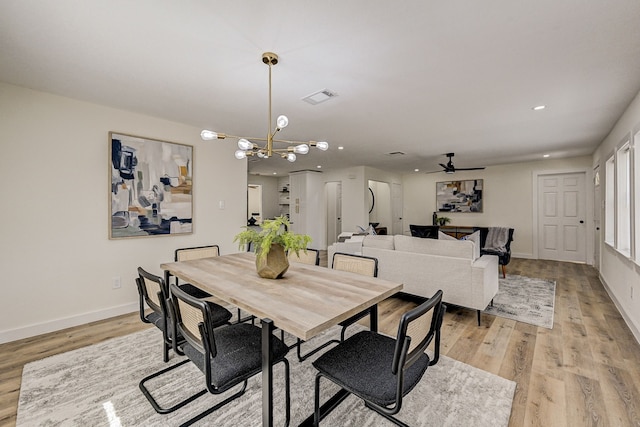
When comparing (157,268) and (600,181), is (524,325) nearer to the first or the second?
(600,181)

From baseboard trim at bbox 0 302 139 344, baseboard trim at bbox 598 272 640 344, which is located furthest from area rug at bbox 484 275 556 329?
baseboard trim at bbox 0 302 139 344

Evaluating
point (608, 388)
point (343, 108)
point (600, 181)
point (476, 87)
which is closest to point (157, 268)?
point (343, 108)

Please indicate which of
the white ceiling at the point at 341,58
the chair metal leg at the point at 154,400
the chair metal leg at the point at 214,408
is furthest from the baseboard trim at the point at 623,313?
the chair metal leg at the point at 154,400

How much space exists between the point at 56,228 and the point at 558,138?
6.70 meters

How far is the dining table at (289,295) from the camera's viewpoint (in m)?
1.26

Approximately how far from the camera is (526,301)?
3.54m

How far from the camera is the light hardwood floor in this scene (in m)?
1.66

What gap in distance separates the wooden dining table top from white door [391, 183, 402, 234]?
20.9 ft

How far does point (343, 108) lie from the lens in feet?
10.1

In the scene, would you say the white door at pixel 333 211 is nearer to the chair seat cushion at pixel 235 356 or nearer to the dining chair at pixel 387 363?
the chair seat cushion at pixel 235 356

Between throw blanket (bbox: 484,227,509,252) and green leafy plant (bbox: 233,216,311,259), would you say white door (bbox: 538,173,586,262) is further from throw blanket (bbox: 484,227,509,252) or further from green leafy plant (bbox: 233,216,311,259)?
green leafy plant (bbox: 233,216,311,259)

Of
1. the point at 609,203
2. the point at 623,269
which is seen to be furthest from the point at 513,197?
the point at 623,269

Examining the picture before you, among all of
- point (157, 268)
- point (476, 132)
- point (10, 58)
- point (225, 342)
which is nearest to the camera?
point (225, 342)

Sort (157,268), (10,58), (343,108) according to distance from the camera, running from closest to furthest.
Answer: (10,58)
(343,108)
(157,268)
